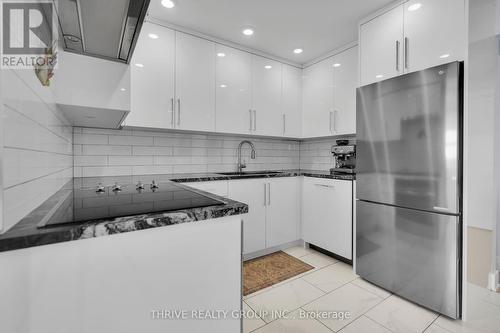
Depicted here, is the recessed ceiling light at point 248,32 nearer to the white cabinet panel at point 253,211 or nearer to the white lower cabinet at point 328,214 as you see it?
the white cabinet panel at point 253,211

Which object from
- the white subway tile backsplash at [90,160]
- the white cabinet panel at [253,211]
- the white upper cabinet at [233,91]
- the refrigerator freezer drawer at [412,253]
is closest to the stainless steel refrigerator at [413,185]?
the refrigerator freezer drawer at [412,253]

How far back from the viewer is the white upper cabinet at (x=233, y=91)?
8.25 feet

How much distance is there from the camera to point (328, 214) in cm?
251

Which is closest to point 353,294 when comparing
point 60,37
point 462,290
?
point 462,290

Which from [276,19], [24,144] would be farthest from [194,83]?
[24,144]

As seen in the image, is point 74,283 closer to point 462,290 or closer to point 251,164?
point 462,290

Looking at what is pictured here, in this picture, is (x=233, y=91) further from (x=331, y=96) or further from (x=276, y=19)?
(x=331, y=96)

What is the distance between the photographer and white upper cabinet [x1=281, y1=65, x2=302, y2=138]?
118 inches

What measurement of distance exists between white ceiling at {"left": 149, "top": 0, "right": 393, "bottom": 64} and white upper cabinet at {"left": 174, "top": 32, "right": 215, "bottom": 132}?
6.6 inches

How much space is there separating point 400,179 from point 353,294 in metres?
0.99

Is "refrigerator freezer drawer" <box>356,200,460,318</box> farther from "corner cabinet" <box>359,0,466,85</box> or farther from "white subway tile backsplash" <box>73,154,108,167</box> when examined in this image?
"white subway tile backsplash" <box>73,154,108,167</box>

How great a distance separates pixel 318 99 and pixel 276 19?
3.67ft

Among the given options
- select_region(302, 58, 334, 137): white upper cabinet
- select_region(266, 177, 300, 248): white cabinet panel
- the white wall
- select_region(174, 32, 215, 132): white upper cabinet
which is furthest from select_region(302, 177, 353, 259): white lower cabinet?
the white wall

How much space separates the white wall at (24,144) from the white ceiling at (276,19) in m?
1.50
